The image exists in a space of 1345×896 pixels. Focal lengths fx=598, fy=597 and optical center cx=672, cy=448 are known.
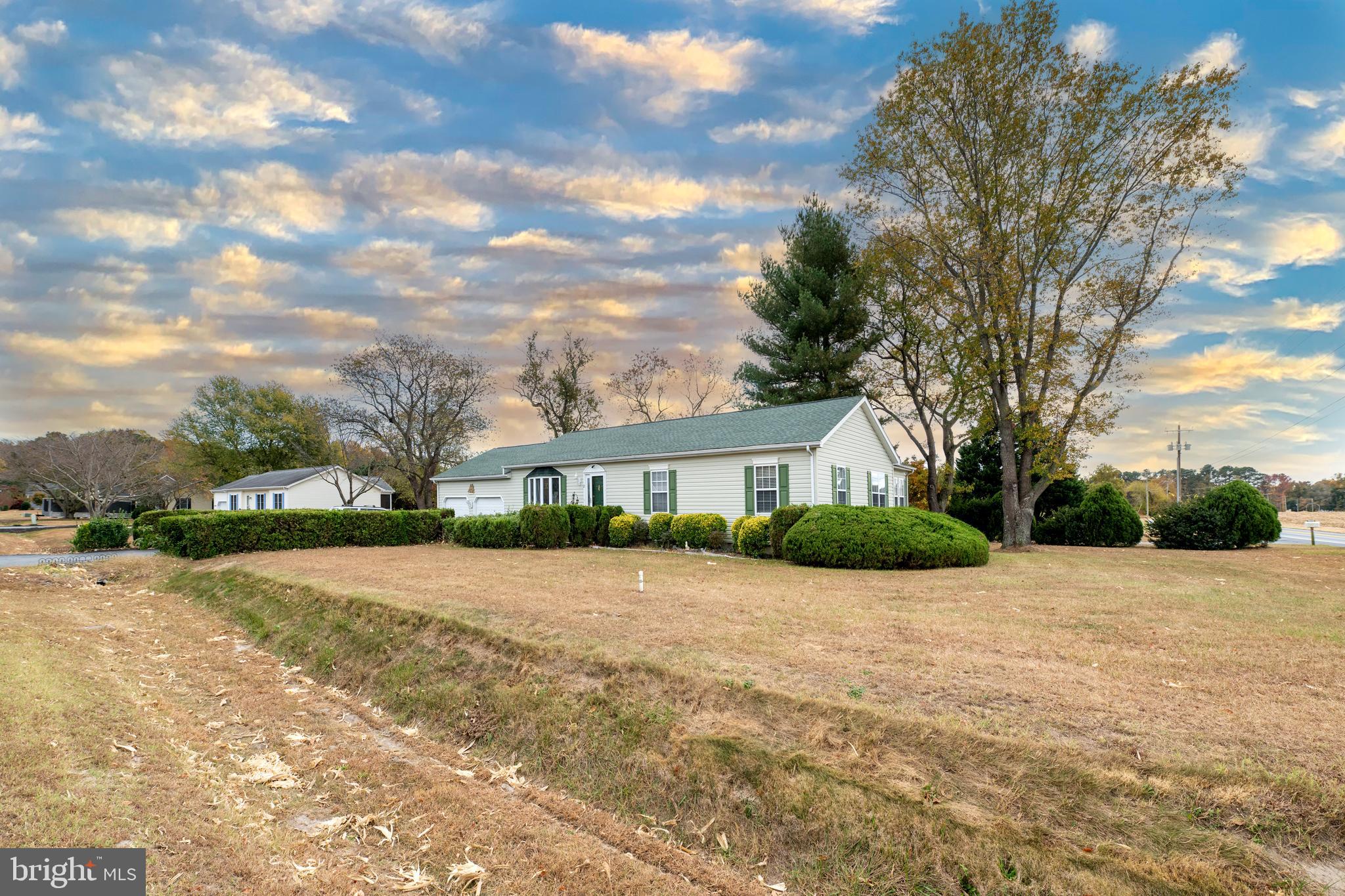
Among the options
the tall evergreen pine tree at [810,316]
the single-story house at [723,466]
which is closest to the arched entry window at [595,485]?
the single-story house at [723,466]

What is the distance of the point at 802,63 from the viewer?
14.1 m

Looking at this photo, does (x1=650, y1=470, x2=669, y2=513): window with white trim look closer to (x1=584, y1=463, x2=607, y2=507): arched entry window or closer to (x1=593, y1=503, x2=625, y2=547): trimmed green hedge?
(x1=593, y1=503, x2=625, y2=547): trimmed green hedge

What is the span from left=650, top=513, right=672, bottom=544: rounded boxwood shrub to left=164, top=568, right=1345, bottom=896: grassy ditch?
13610 mm

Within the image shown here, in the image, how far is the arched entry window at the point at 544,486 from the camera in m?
24.5

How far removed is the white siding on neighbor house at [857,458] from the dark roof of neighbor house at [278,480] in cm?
3248

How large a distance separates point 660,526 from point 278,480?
114ft

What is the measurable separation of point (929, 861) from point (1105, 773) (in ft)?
4.12

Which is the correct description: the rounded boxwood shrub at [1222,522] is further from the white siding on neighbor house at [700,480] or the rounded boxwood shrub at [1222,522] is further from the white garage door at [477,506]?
the white garage door at [477,506]

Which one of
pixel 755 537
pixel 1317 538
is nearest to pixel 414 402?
pixel 755 537

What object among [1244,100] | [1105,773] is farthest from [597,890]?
[1244,100]

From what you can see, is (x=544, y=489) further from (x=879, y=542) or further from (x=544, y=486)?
(x=879, y=542)

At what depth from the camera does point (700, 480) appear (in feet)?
66.2

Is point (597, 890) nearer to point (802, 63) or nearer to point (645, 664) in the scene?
point (645, 664)

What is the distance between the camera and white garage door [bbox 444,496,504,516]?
Answer: 27.0 meters
